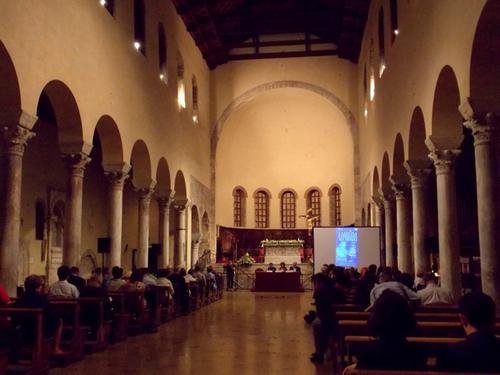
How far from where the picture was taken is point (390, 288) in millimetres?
7652

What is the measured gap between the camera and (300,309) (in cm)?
1627

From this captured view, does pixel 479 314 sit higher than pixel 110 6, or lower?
lower

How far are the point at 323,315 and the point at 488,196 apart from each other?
3.21 m

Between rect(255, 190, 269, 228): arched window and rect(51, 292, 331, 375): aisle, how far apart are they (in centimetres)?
1631

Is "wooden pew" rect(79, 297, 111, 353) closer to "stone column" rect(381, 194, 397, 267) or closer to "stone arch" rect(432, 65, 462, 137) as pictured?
"stone arch" rect(432, 65, 462, 137)

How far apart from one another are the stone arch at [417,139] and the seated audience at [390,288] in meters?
6.03

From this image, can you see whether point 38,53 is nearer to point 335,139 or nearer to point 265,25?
point 265,25

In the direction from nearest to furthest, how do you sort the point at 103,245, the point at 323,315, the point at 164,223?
the point at 323,315 → the point at 103,245 → the point at 164,223

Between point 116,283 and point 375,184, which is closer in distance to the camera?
point 116,283

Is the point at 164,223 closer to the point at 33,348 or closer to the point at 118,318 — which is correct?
the point at 118,318

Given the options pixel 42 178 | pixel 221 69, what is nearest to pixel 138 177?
pixel 42 178

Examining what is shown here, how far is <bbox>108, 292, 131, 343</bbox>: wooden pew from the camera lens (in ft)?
32.3

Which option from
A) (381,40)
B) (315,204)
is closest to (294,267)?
(315,204)

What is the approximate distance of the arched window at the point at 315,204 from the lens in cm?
3072
